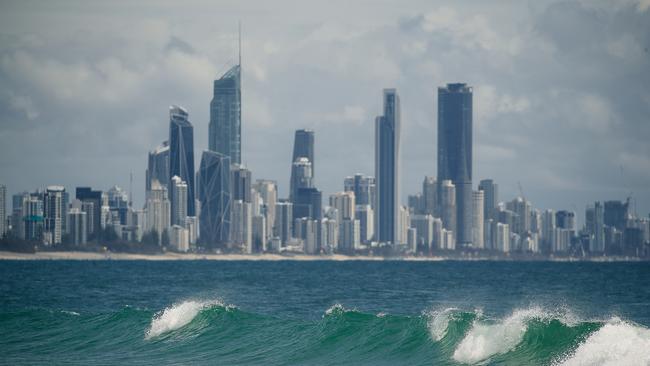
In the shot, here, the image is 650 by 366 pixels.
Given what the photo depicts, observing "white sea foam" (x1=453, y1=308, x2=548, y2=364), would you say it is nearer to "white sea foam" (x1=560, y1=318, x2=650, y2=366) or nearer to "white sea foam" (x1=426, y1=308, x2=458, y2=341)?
"white sea foam" (x1=426, y1=308, x2=458, y2=341)

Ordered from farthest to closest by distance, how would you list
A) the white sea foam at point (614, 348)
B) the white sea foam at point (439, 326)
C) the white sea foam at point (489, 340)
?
1. the white sea foam at point (439, 326)
2. the white sea foam at point (489, 340)
3. the white sea foam at point (614, 348)

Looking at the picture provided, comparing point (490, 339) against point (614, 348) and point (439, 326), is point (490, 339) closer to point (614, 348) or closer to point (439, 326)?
point (439, 326)

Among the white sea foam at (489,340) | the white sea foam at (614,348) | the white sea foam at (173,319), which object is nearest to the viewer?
the white sea foam at (614,348)

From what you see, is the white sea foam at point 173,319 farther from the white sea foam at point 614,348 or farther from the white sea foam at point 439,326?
the white sea foam at point 614,348

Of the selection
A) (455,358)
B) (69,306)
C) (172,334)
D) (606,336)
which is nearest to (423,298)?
(69,306)

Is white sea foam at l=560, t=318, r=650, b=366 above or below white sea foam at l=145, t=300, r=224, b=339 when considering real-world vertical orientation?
above

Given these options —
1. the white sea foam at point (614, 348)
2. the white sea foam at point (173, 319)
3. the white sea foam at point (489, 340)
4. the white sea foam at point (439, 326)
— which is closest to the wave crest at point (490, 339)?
the white sea foam at point (489, 340)

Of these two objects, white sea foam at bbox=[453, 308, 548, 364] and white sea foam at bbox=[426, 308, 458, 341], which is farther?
white sea foam at bbox=[426, 308, 458, 341]

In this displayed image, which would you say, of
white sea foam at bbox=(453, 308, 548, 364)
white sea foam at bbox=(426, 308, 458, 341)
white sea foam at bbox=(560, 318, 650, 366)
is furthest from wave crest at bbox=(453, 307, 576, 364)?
white sea foam at bbox=(560, 318, 650, 366)
